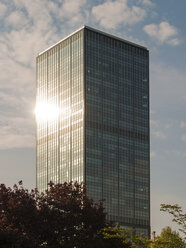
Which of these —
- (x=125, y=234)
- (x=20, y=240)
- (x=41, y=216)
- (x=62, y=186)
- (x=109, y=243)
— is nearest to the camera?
(x=125, y=234)

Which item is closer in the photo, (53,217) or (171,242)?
(171,242)

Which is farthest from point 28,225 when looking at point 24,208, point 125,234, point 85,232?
point 125,234

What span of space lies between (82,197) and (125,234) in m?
33.3

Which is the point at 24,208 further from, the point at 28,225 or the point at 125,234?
the point at 125,234

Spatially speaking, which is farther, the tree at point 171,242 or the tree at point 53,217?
the tree at point 53,217

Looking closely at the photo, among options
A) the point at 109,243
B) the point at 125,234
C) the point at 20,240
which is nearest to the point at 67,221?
the point at 109,243

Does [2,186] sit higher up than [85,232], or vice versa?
[2,186]

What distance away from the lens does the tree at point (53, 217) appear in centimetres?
8169

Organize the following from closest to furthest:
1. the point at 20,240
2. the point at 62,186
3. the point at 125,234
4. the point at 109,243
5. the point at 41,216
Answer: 1. the point at 125,234
2. the point at 20,240
3. the point at 109,243
4. the point at 41,216
5. the point at 62,186

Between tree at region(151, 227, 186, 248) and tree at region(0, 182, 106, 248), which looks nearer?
tree at region(151, 227, 186, 248)

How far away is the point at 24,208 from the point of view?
272ft

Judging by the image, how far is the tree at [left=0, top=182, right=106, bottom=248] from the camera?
81.7 m

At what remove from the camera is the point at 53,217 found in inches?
3322

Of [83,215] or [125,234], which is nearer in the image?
[125,234]
